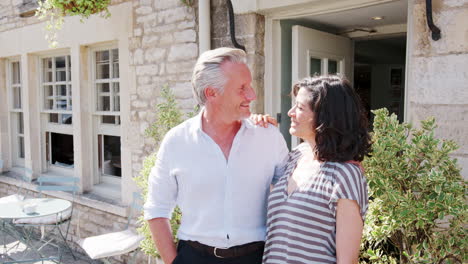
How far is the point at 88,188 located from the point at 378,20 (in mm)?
4050

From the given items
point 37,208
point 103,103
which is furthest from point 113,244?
point 103,103

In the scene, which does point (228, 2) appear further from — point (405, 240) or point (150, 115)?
point (405, 240)

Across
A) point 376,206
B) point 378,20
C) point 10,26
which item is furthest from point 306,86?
point 10,26

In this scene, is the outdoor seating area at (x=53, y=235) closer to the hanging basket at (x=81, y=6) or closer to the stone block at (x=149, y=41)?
the stone block at (x=149, y=41)

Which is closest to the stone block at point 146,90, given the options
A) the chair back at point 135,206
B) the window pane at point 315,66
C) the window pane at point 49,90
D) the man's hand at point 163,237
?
the chair back at point 135,206

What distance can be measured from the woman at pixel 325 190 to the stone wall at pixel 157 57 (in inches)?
99.2

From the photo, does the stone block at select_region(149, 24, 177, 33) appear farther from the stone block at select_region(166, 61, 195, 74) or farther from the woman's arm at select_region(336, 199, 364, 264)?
the woman's arm at select_region(336, 199, 364, 264)

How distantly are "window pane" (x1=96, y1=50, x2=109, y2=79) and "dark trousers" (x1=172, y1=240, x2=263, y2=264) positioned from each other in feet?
13.1

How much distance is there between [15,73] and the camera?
727 cm

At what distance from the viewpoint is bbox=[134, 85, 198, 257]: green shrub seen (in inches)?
141

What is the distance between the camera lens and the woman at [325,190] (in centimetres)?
159

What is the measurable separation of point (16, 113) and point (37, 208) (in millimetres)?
3042

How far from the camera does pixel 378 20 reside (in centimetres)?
401

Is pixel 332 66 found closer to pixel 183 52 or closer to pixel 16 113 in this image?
pixel 183 52
